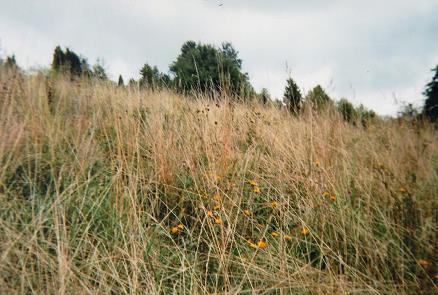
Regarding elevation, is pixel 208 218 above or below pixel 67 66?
below

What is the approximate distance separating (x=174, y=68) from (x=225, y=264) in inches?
507

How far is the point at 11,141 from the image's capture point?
5.06 ft

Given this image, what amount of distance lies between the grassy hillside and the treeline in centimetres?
55

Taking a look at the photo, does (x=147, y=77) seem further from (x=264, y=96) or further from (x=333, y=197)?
(x=333, y=197)

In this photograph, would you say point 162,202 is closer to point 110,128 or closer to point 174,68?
point 110,128

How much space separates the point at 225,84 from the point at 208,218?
209cm

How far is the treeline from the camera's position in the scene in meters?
2.79

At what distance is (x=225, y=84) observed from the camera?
3.08m

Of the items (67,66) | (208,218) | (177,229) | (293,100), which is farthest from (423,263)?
(67,66)

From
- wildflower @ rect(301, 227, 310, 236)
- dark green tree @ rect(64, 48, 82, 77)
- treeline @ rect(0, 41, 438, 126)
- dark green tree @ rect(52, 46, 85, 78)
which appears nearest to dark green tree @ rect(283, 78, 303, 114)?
treeline @ rect(0, 41, 438, 126)

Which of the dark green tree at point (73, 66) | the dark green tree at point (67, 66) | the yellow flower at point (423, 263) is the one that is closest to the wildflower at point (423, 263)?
the yellow flower at point (423, 263)

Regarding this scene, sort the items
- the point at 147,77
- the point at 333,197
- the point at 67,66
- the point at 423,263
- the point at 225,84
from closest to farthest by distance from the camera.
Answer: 1. the point at 423,263
2. the point at 333,197
3. the point at 225,84
4. the point at 147,77
5. the point at 67,66

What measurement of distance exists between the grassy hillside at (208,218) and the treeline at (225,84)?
21.8 inches

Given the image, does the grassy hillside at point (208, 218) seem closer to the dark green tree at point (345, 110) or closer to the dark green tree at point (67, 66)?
the dark green tree at point (345, 110)
